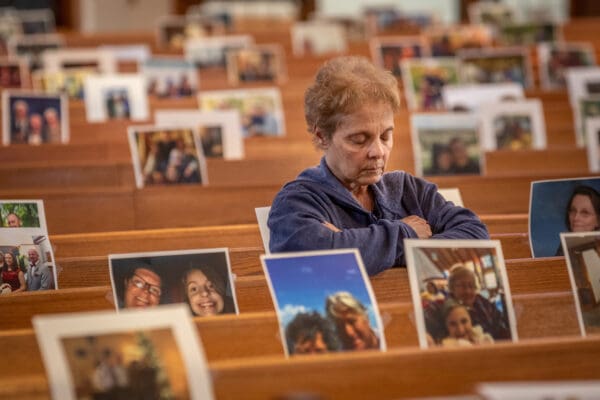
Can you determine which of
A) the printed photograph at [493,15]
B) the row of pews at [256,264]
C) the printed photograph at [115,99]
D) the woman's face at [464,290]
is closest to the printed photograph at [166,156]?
the row of pews at [256,264]

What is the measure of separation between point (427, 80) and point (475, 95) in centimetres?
67

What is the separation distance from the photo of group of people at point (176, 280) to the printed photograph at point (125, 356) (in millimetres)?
817

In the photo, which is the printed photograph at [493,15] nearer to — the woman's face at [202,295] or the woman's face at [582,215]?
the woman's face at [582,215]

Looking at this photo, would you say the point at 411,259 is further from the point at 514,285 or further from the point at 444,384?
the point at 514,285

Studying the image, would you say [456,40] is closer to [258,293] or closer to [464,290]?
[258,293]

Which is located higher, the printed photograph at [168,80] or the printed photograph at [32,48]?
the printed photograph at [32,48]

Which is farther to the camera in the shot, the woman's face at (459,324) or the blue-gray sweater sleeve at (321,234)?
the blue-gray sweater sleeve at (321,234)

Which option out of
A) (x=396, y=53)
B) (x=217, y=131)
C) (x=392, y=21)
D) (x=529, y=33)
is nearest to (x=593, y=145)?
(x=217, y=131)

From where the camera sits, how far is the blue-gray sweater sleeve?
2895 millimetres

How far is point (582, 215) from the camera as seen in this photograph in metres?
3.48

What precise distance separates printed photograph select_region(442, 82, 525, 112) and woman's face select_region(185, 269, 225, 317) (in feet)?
10.1

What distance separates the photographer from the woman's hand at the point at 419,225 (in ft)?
9.99

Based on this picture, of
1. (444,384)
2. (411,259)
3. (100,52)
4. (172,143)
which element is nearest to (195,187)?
(172,143)

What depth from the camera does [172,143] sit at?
4430 millimetres
